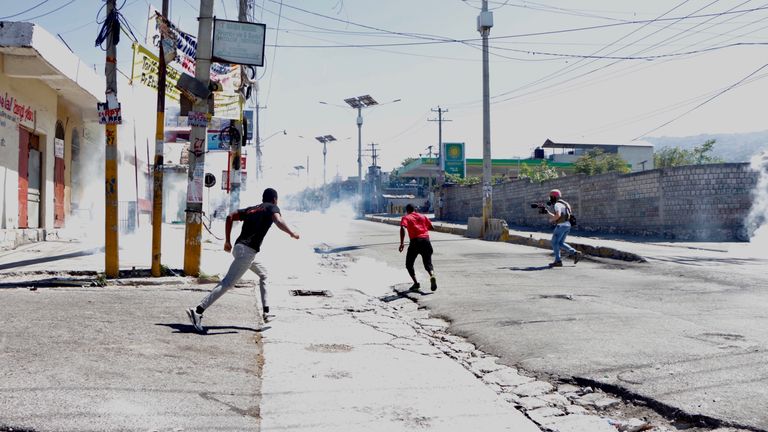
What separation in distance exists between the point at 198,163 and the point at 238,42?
225 cm

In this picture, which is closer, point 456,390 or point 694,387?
point 694,387

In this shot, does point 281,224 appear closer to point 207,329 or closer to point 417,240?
point 207,329

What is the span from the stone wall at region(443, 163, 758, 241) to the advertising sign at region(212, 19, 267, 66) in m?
16.1

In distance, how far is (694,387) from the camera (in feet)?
15.6

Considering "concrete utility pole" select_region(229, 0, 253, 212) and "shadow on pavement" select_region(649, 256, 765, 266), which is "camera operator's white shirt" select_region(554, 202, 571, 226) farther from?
"concrete utility pole" select_region(229, 0, 253, 212)

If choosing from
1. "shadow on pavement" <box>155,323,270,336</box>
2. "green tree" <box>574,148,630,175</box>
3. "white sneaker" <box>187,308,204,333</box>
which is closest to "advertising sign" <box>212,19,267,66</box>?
"shadow on pavement" <box>155,323,270,336</box>

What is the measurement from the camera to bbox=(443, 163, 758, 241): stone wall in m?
21.6

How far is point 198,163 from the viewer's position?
36.6 feet

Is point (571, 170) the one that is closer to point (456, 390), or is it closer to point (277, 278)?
point (277, 278)

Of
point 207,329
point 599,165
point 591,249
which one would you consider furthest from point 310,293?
point 599,165

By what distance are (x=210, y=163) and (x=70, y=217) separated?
13025 mm

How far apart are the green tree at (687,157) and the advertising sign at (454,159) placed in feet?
66.9

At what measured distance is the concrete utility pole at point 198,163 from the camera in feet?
36.2

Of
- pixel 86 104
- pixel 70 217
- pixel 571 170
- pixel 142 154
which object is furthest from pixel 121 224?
pixel 571 170
